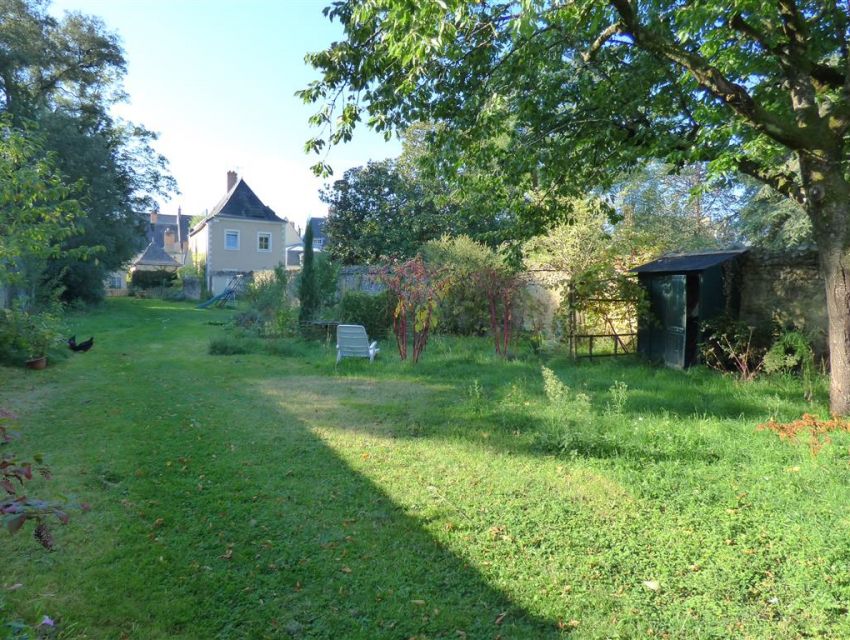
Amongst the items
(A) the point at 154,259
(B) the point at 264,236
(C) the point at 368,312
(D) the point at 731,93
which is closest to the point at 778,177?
(D) the point at 731,93

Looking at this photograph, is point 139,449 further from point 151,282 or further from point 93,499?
point 151,282

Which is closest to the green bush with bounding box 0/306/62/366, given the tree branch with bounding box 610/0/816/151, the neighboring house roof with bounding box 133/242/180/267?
the tree branch with bounding box 610/0/816/151

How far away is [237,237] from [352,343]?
29.6 meters

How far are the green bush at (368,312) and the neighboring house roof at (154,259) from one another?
138 ft

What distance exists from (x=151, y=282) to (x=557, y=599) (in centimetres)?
4068

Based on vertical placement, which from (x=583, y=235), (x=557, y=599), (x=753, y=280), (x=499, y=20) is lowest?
(x=557, y=599)

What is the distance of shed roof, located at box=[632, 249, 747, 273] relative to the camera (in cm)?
909

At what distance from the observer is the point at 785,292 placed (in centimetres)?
862

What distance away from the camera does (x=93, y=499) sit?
374 cm

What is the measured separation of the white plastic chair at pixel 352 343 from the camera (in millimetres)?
9820

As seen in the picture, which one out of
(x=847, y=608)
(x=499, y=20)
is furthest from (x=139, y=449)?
(x=499, y=20)

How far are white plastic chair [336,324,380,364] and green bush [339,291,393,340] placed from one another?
3848mm

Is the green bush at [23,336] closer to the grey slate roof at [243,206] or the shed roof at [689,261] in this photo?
the shed roof at [689,261]

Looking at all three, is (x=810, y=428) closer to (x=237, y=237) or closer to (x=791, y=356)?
(x=791, y=356)
